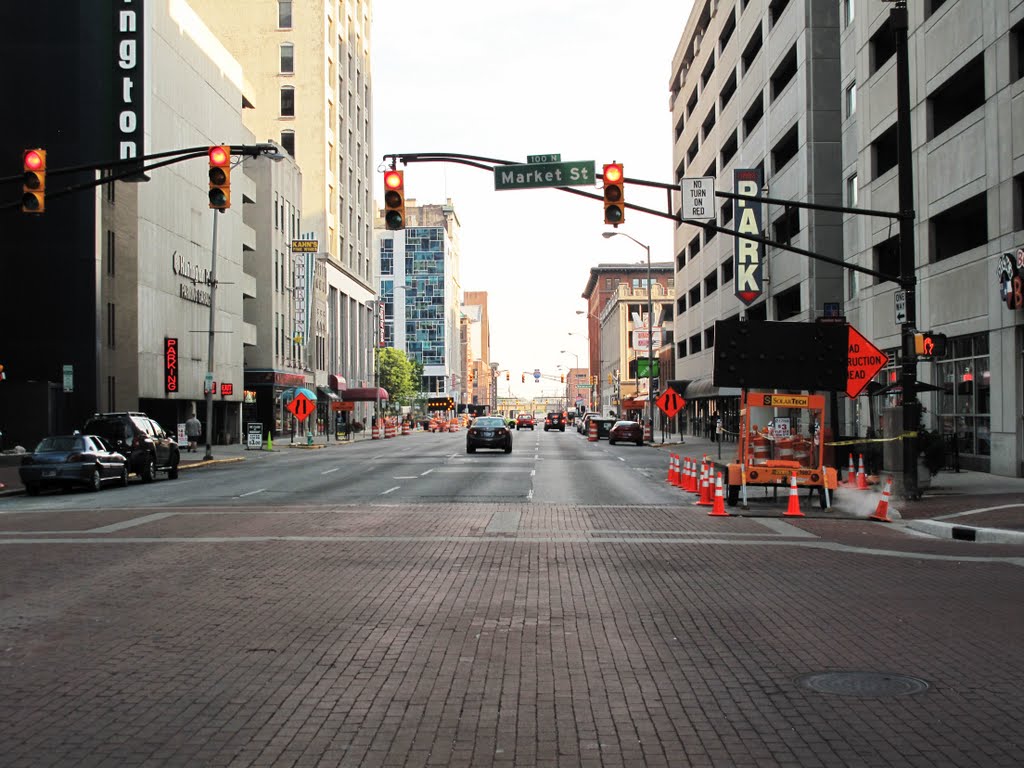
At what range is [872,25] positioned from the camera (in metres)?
33.4

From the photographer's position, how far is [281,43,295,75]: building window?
8344 centimetres

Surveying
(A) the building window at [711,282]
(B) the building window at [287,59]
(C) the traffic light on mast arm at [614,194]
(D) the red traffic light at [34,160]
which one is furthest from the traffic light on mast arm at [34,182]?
(B) the building window at [287,59]

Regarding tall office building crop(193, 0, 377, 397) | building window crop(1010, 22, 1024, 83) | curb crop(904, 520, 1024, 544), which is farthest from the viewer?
tall office building crop(193, 0, 377, 397)

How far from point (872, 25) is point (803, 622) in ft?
98.0

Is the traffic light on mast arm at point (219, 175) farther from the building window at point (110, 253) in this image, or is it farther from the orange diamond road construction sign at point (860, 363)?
the building window at point (110, 253)

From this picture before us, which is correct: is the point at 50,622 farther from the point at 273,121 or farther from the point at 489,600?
the point at 273,121

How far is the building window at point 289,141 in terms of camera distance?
84.2 metres

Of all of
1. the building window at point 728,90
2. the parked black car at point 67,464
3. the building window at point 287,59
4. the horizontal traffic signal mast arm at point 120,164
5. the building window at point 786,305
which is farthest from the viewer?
the building window at point 287,59

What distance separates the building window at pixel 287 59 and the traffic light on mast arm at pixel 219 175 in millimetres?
69977

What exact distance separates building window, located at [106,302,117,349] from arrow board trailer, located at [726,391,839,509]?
102 ft

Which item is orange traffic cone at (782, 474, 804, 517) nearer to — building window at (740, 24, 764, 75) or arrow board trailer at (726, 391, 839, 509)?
arrow board trailer at (726, 391, 839, 509)

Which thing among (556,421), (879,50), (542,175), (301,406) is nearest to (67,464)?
(542,175)

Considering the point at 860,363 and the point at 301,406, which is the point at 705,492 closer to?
the point at 860,363

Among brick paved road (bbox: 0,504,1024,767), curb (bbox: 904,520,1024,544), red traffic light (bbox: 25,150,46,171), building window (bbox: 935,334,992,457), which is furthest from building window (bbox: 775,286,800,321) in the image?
red traffic light (bbox: 25,150,46,171)
